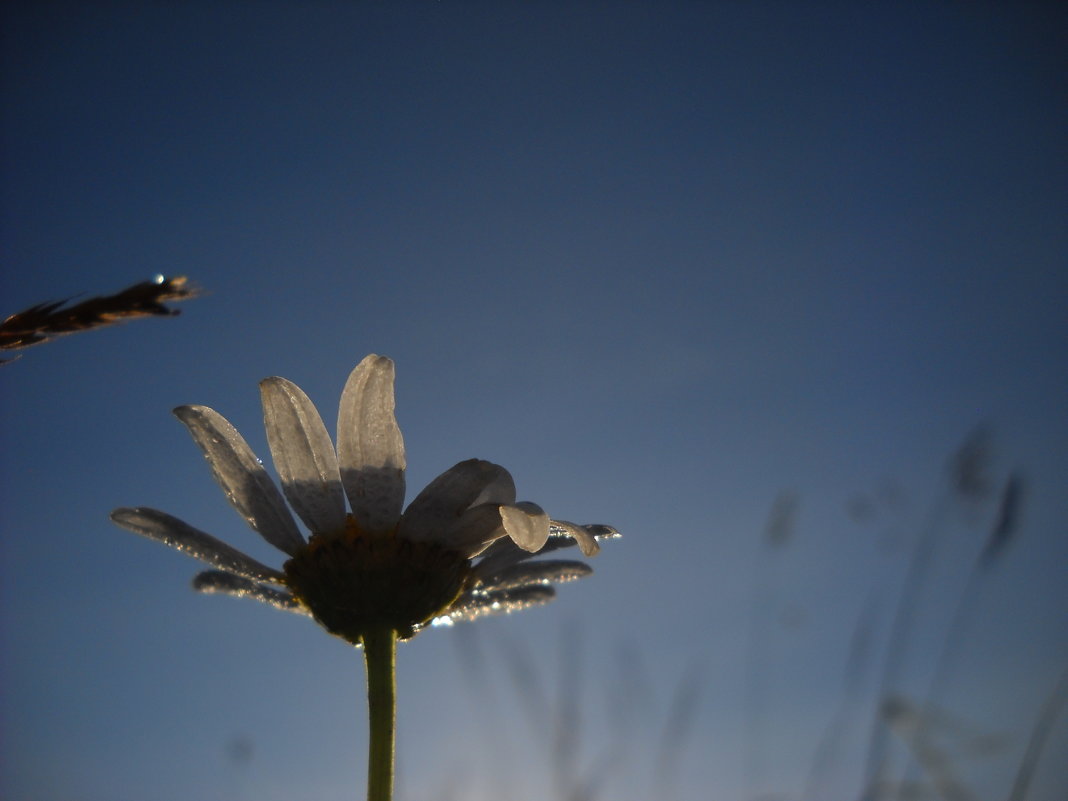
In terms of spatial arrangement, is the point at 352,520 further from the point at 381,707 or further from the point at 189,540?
the point at 381,707

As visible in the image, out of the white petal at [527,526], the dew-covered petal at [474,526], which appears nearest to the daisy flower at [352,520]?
the dew-covered petal at [474,526]

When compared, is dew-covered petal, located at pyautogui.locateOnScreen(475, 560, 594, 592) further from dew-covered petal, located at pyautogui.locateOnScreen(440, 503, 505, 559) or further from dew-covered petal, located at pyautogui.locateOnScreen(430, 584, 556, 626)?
dew-covered petal, located at pyautogui.locateOnScreen(440, 503, 505, 559)

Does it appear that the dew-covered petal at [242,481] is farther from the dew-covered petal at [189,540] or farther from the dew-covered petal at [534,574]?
the dew-covered petal at [534,574]

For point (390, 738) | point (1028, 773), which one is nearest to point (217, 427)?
point (390, 738)

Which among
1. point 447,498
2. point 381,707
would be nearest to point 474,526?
point 447,498

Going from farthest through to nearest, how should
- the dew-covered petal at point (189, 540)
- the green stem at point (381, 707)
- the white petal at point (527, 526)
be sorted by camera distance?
1. the dew-covered petal at point (189, 540)
2. the white petal at point (527, 526)
3. the green stem at point (381, 707)
